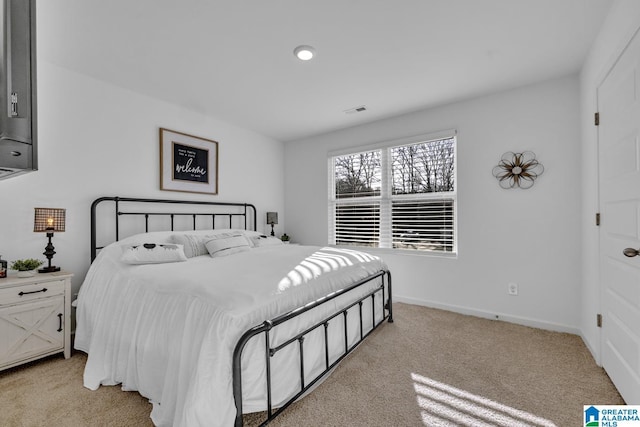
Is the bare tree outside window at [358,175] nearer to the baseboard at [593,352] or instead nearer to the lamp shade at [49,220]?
the baseboard at [593,352]

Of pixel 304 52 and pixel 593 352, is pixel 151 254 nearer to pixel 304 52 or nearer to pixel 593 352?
pixel 304 52

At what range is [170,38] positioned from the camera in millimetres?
2203

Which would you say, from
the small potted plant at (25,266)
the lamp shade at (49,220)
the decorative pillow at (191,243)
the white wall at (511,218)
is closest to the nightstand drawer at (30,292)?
the small potted plant at (25,266)

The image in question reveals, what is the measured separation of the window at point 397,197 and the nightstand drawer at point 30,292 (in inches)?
124

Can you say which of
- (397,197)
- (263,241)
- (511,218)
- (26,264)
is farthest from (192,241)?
(511,218)

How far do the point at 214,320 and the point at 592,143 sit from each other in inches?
119

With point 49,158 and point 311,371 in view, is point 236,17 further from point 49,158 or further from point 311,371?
point 311,371

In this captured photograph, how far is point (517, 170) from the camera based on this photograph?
3.03m

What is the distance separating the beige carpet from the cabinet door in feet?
0.52

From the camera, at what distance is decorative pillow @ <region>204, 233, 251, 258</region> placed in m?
2.90

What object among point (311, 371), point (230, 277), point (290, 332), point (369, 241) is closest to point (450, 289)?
point (369, 241)

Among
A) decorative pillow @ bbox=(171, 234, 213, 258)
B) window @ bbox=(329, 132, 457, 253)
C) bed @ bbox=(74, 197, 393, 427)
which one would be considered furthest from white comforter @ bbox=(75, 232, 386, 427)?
window @ bbox=(329, 132, 457, 253)

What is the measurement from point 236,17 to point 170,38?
0.60 m

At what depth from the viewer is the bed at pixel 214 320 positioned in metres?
1.38
